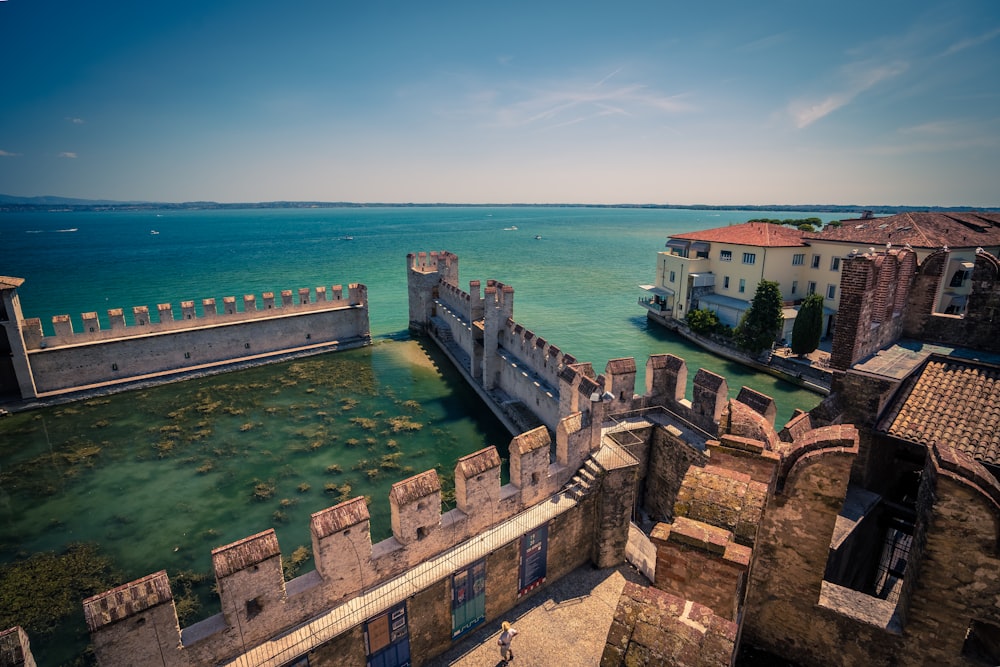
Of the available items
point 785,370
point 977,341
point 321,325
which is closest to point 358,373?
point 321,325

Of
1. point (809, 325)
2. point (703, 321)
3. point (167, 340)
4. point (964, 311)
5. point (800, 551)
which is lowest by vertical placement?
point (703, 321)

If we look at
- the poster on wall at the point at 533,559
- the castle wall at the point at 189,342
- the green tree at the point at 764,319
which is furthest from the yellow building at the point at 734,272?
the poster on wall at the point at 533,559

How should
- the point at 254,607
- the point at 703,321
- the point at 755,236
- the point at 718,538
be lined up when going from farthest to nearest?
the point at 755,236, the point at 703,321, the point at 254,607, the point at 718,538

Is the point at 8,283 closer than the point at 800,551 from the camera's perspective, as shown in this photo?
No

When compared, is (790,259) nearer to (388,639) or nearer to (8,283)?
(388,639)

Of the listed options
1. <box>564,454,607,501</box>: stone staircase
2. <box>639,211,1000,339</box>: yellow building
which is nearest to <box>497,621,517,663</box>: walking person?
<box>564,454,607,501</box>: stone staircase

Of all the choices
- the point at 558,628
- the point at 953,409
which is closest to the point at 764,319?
the point at 953,409

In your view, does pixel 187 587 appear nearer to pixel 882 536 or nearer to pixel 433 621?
pixel 433 621
